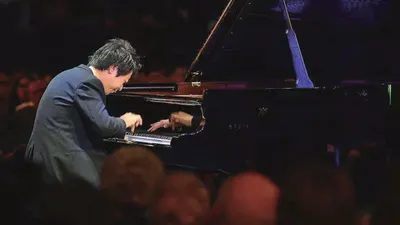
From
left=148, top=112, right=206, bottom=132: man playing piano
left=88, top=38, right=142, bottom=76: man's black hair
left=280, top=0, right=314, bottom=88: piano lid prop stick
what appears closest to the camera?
left=88, top=38, right=142, bottom=76: man's black hair

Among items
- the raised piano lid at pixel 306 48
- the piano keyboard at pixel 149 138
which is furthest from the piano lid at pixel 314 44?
the piano keyboard at pixel 149 138

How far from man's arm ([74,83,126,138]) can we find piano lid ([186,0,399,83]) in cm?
119

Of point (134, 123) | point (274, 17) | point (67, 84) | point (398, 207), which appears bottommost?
point (398, 207)

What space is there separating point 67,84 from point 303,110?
53.6 inches

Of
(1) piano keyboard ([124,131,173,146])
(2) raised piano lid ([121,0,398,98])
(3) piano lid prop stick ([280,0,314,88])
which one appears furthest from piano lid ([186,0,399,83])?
(1) piano keyboard ([124,131,173,146])

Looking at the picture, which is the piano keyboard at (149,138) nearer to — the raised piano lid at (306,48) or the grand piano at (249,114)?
the grand piano at (249,114)

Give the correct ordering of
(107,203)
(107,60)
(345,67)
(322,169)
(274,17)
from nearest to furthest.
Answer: (107,203), (322,169), (107,60), (274,17), (345,67)

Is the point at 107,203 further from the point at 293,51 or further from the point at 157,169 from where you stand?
the point at 293,51

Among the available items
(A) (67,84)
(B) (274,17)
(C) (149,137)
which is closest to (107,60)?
(A) (67,84)

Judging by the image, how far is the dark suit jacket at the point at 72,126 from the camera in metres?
3.02

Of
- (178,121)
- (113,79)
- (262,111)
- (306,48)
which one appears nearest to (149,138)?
(178,121)

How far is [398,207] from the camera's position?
2.12 m

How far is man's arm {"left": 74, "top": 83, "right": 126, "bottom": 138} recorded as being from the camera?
3000 millimetres

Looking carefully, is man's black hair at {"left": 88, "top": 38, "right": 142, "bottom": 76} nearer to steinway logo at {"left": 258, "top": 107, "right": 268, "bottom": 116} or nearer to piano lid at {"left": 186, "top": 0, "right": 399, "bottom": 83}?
steinway logo at {"left": 258, "top": 107, "right": 268, "bottom": 116}
